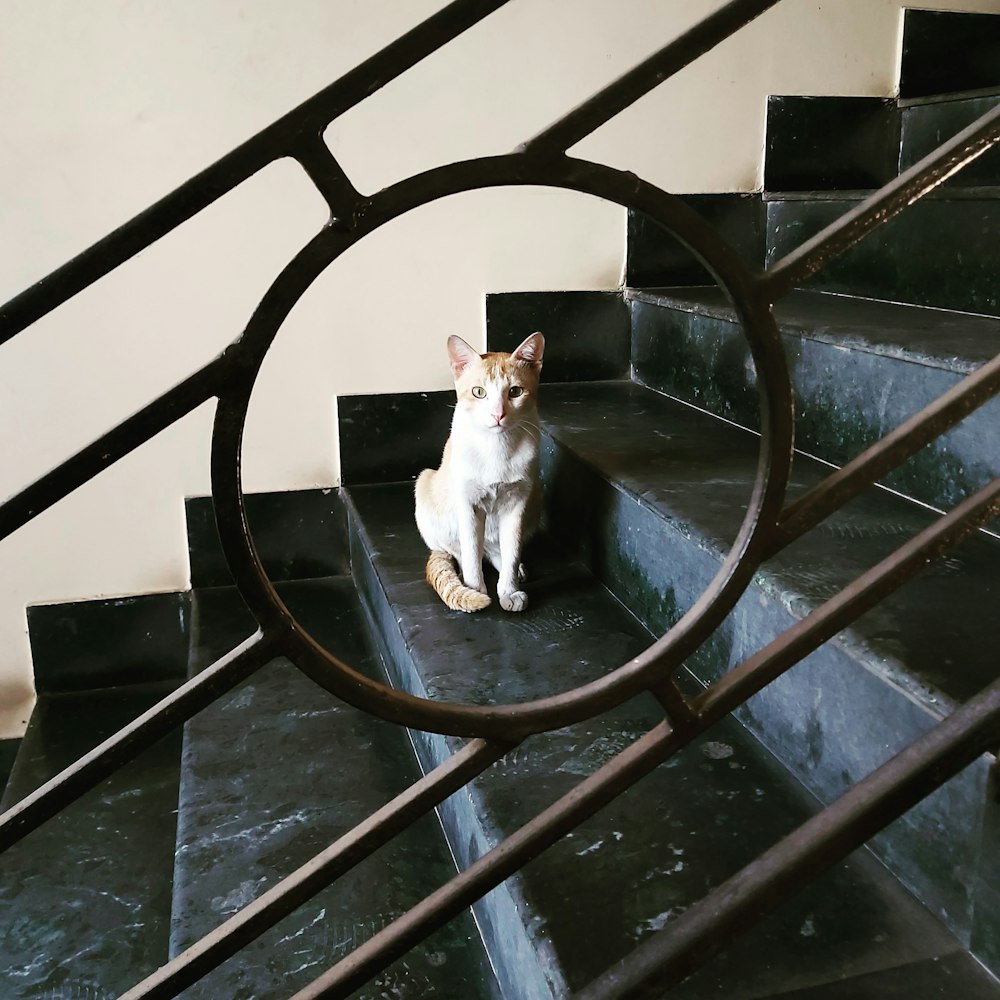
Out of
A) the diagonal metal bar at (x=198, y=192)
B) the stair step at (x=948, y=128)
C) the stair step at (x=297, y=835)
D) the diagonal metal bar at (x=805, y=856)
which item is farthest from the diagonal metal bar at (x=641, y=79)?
the stair step at (x=948, y=128)

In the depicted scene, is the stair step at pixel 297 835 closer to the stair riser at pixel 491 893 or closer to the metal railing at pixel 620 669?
the stair riser at pixel 491 893

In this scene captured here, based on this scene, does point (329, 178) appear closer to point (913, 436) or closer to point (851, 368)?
point (913, 436)

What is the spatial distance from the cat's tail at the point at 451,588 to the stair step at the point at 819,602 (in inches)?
9.4

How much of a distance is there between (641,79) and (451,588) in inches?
41.3

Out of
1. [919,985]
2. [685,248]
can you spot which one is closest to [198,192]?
[919,985]

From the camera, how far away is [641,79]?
2.09 feet

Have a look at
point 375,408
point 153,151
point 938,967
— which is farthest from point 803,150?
point 938,967

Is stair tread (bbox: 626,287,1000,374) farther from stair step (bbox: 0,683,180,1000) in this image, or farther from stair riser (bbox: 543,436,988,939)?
stair step (bbox: 0,683,180,1000)

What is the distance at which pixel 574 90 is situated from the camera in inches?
79.4

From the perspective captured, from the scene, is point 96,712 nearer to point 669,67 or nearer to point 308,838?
point 308,838

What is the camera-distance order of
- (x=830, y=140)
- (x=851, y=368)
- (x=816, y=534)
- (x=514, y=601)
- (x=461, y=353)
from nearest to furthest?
(x=816, y=534) < (x=851, y=368) < (x=514, y=601) < (x=461, y=353) < (x=830, y=140)

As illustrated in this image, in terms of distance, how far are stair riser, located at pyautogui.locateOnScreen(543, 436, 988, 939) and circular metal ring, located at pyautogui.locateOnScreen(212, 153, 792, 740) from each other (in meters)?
0.29

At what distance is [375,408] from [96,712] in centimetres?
90

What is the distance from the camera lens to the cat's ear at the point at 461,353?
1.64 metres
